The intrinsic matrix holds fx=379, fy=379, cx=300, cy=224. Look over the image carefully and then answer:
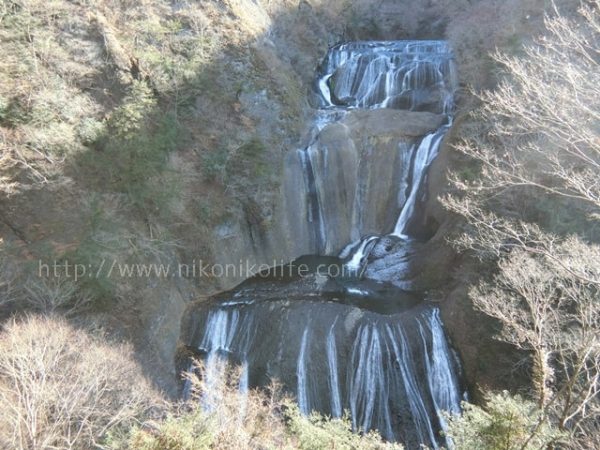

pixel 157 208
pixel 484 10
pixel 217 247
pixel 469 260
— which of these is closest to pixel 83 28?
pixel 157 208

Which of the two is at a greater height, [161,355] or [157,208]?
[157,208]

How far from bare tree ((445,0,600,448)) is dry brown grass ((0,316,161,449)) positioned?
350 inches

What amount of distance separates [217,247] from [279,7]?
1600cm

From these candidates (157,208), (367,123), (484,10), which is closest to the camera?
(157,208)

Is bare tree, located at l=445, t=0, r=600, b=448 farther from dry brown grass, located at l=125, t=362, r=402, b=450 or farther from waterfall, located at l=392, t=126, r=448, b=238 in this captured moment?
dry brown grass, located at l=125, t=362, r=402, b=450

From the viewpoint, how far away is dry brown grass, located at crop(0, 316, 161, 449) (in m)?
7.57

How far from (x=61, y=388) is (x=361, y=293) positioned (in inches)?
388

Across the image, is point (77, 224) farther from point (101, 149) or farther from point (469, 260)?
point (469, 260)

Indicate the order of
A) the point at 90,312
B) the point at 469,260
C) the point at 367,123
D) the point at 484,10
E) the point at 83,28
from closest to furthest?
the point at 90,312 → the point at 469,260 → the point at 83,28 → the point at 367,123 → the point at 484,10

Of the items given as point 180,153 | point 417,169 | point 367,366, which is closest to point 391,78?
point 417,169

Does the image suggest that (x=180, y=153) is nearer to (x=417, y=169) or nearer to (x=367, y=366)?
(x=417, y=169)

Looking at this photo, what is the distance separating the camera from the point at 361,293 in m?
14.5

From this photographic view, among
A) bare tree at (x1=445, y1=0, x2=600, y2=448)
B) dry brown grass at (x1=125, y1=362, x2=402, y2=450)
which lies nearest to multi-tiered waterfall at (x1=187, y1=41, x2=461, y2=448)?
dry brown grass at (x1=125, y1=362, x2=402, y2=450)

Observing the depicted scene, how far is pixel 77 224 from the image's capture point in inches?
495
